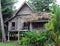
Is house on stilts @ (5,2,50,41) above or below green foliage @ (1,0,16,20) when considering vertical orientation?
below

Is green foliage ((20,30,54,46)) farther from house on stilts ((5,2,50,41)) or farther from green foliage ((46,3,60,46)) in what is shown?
house on stilts ((5,2,50,41))

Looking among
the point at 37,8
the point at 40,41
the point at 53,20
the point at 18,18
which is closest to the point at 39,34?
the point at 40,41

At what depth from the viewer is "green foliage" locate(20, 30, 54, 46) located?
34.6 ft

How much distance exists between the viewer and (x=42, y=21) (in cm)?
3105

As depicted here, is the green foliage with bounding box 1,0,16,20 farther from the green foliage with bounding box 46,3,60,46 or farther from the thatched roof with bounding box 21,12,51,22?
the green foliage with bounding box 46,3,60,46

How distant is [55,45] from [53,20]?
1.06 m

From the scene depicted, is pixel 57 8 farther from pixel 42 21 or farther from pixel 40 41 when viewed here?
pixel 42 21

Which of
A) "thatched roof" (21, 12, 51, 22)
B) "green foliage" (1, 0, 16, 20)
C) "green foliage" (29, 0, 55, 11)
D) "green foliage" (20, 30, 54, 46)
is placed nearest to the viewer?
"green foliage" (20, 30, 54, 46)

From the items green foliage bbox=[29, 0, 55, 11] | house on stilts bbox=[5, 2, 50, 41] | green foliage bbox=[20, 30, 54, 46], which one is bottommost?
house on stilts bbox=[5, 2, 50, 41]

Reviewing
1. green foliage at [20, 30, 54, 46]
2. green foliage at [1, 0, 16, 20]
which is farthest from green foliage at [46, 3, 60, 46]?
green foliage at [1, 0, 16, 20]

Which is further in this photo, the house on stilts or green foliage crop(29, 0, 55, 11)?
green foliage crop(29, 0, 55, 11)

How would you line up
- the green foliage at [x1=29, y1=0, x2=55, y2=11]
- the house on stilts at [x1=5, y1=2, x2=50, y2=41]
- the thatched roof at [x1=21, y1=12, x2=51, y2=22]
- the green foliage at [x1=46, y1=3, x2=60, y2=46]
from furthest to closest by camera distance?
the green foliage at [x1=29, y1=0, x2=55, y2=11]
the house on stilts at [x1=5, y1=2, x2=50, y2=41]
the thatched roof at [x1=21, y1=12, x2=51, y2=22]
the green foliage at [x1=46, y1=3, x2=60, y2=46]

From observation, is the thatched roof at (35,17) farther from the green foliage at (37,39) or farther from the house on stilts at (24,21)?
the green foliage at (37,39)

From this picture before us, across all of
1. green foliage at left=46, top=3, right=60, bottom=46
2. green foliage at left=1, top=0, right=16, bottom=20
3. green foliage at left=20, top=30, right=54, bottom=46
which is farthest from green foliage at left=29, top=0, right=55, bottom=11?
green foliage at left=46, top=3, right=60, bottom=46
